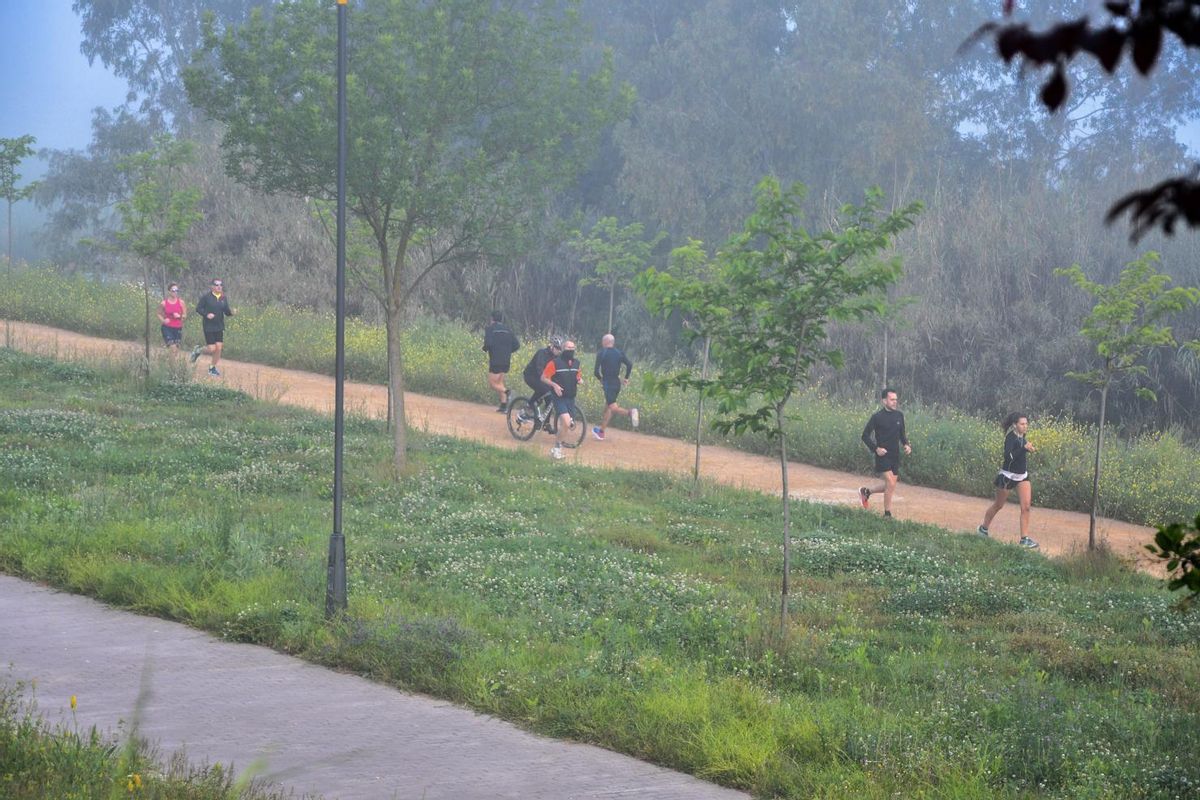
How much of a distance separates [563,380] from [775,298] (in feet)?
35.4

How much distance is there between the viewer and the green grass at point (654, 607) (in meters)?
7.68

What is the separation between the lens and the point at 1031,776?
7.32m

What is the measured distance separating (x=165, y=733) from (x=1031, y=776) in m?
4.76

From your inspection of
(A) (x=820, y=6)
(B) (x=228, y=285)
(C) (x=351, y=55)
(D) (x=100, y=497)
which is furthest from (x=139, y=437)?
(A) (x=820, y=6)

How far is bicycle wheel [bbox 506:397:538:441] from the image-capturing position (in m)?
23.3

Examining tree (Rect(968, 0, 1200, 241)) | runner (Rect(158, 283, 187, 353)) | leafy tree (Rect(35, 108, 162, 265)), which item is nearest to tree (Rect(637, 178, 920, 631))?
tree (Rect(968, 0, 1200, 241))

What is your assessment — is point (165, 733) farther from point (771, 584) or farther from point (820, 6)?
point (820, 6)

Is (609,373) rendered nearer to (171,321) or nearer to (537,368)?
(537,368)

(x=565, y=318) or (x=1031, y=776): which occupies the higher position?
(x=565, y=318)

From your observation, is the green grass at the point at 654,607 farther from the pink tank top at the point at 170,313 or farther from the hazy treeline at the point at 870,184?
the hazy treeline at the point at 870,184

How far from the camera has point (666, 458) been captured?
22562mm

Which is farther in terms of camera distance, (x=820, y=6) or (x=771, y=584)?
(x=820, y=6)

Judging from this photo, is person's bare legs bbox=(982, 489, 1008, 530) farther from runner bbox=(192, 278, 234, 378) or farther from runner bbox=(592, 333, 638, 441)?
runner bbox=(192, 278, 234, 378)

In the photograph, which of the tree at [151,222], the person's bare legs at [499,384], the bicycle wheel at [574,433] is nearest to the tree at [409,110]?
the bicycle wheel at [574,433]
